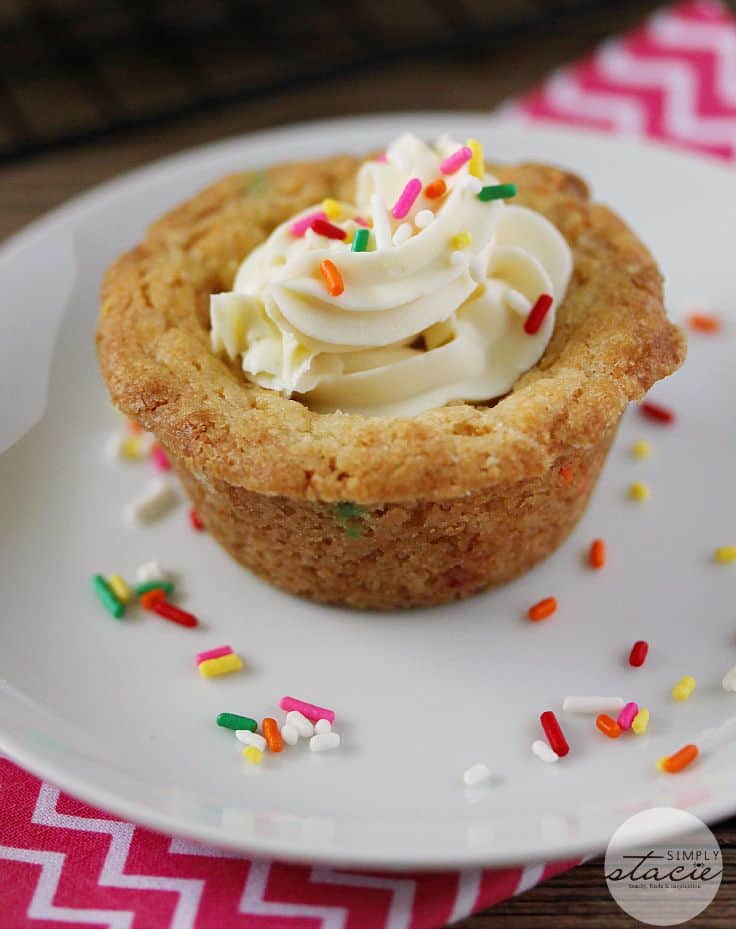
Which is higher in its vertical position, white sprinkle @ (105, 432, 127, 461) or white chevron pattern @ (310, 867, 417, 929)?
white sprinkle @ (105, 432, 127, 461)

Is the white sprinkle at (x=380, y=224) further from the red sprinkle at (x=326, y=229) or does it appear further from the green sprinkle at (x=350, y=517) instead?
the green sprinkle at (x=350, y=517)

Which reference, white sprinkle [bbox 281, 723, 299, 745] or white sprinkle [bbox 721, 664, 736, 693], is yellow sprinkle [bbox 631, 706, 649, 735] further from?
white sprinkle [bbox 281, 723, 299, 745]

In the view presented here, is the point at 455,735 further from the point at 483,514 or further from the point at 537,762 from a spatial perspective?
the point at 483,514

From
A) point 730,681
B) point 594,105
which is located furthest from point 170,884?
point 594,105

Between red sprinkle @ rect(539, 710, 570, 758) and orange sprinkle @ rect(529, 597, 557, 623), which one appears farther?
orange sprinkle @ rect(529, 597, 557, 623)

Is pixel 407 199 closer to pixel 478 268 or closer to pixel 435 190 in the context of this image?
pixel 435 190

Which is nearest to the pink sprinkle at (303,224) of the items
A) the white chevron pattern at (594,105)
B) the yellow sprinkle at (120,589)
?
the yellow sprinkle at (120,589)

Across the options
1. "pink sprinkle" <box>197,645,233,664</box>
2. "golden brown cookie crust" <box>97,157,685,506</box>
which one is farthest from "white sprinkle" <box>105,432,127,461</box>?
"pink sprinkle" <box>197,645,233,664</box>
